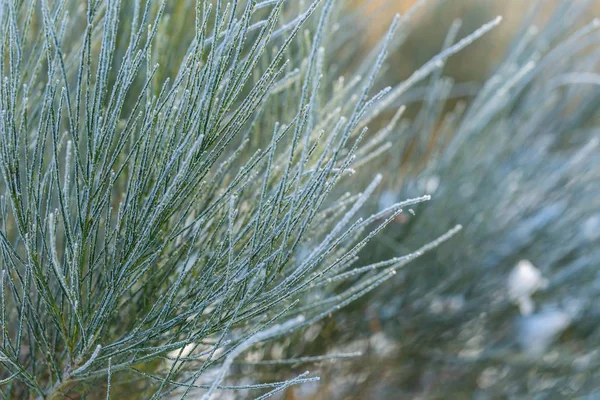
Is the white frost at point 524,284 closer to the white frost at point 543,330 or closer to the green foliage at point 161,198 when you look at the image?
the white frost at point 543,330

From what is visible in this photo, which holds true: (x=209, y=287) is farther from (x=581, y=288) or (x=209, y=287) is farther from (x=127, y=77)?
(x=581, y=288)

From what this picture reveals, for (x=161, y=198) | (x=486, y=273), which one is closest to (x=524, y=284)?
(x=486, y=273)

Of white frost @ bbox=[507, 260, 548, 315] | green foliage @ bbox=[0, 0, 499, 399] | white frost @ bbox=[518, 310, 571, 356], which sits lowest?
green foliage @ bbox=[0, 0, 499, 399]

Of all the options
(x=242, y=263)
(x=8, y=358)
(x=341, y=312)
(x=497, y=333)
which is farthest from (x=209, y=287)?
(x=497, y=333)

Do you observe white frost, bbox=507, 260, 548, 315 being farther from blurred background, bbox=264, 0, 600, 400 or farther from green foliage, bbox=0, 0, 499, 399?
green foliage, bbox=0, 0, 499, 399

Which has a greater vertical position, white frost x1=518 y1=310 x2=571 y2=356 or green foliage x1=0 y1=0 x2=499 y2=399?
white frost x1=518 y1=310 x2=571 y2=356

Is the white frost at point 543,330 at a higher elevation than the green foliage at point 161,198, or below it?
higher

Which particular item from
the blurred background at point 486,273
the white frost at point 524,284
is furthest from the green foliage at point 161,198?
the white frost at point 524,284

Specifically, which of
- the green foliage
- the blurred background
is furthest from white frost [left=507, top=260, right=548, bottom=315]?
the green foliage

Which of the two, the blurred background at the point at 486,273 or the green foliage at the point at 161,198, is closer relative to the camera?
the green foliage at the point at 161,198
